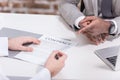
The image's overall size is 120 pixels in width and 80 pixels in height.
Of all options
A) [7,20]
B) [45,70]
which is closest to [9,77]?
[45,70]

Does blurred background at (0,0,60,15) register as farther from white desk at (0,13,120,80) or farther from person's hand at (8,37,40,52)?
person's hand at (8,37,40,52)

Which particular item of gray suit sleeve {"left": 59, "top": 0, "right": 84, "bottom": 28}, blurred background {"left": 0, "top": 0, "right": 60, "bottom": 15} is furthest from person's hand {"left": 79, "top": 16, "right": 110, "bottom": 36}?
blurred background {"left": 0, "top": 0, "right": 60, "bottom": 15}

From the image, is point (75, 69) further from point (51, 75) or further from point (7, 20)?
point (7, 20)

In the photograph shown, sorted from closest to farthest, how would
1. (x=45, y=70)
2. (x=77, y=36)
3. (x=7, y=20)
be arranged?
(x=45, y=70), (x=77, y=36), (x=7, y=20)

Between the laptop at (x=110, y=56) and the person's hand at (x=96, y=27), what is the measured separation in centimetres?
11

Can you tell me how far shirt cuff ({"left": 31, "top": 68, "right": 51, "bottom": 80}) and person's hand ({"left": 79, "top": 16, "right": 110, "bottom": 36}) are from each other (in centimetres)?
32

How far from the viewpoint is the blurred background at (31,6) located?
7.23ft

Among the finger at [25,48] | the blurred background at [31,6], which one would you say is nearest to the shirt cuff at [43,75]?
the finger at [25,48]

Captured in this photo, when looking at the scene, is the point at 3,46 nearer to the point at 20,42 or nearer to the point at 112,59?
the point at 20,42

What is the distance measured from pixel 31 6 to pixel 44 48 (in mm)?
1119

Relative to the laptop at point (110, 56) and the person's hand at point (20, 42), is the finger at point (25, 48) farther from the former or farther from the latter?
the laptop at point (110, 56)

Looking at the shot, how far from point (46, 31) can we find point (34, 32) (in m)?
0.06

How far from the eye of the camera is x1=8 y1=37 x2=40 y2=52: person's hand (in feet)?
3.79

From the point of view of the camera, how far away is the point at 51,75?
3.30 feet
